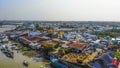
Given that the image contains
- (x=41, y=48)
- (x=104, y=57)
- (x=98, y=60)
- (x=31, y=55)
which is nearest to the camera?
(x=98, y=60)

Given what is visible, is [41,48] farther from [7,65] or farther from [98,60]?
[98,60]

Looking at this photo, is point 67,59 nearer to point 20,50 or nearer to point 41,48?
point 41,48

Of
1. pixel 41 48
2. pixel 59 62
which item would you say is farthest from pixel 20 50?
pixel 59 62

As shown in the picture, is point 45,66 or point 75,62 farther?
point 45,66

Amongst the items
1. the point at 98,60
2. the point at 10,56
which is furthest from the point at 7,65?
the point at 98,60

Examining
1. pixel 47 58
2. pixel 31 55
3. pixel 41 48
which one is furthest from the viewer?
pixel 41 48

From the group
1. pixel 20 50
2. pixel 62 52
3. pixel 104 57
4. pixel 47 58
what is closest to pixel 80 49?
pixel 62 52

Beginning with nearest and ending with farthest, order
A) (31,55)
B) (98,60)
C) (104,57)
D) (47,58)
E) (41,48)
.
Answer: (98,60), (104,57), (47,58), (31,55), (41,48)

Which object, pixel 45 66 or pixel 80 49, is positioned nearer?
pixel 45 66
